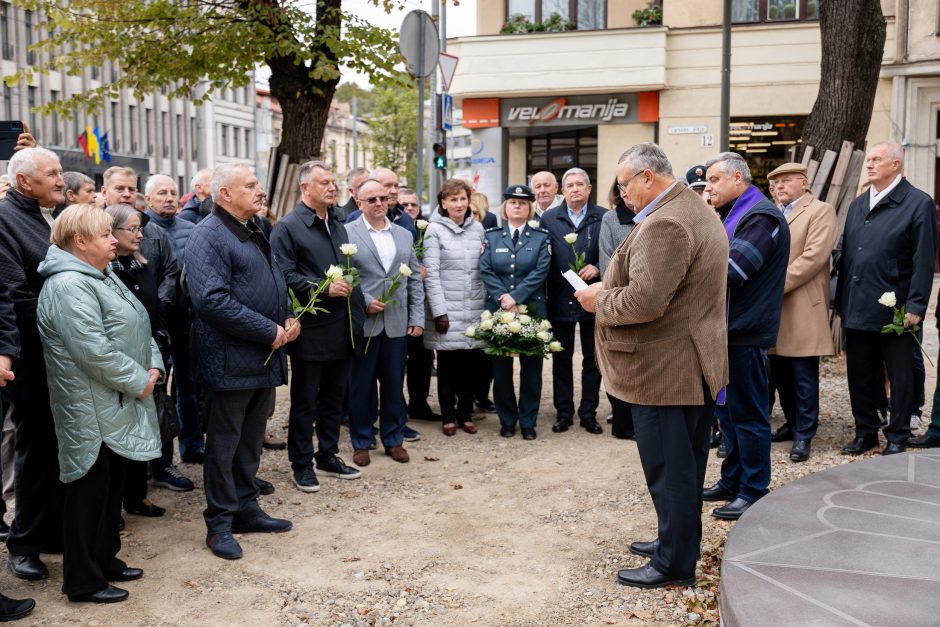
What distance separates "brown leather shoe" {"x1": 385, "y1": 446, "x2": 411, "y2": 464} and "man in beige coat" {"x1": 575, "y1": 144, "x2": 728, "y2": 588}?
2897 mm

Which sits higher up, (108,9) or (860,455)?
(108,9)

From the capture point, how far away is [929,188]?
21016 mm

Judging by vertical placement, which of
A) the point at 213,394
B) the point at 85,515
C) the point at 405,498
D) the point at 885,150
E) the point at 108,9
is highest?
the point at 108,9

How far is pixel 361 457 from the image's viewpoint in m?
7.28

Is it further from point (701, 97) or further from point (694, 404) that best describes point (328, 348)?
point (701, 97)

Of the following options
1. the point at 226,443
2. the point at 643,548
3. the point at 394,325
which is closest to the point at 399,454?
the point at 394,325

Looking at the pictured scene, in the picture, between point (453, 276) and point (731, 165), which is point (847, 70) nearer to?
point (453, 276)

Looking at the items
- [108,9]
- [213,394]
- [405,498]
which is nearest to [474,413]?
[405,498]

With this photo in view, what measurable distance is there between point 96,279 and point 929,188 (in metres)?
20.5

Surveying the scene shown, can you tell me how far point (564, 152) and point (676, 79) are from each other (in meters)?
3.37

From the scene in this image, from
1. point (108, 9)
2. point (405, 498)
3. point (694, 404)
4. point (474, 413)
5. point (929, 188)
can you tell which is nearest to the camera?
point (694, 404)

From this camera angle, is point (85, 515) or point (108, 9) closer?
point (85, 515)

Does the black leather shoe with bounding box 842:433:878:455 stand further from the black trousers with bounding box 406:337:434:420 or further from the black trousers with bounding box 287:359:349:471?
the black trousers with bounding box 287:359:349:471

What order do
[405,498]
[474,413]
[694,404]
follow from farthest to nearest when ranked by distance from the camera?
[474,413], [405,498], [694,404]
